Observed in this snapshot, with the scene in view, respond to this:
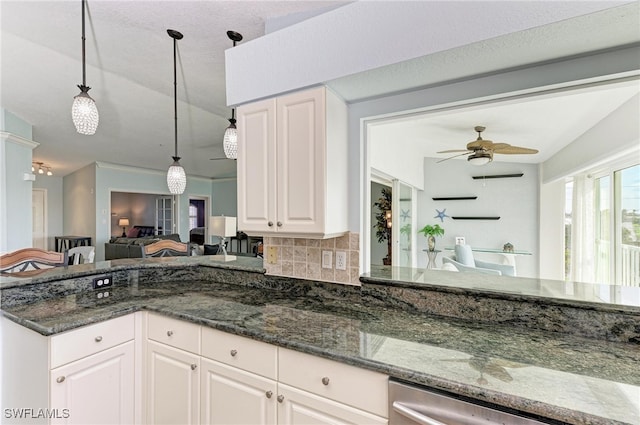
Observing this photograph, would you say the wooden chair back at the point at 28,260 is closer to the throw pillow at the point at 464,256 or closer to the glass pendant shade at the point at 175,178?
the glass pendant shade at the point at 175,178

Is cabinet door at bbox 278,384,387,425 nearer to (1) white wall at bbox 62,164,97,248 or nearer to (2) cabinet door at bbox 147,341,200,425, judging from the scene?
(2) cabinet door at bbox 147,341,200,425

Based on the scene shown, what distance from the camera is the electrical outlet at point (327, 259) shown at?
1.98 meters

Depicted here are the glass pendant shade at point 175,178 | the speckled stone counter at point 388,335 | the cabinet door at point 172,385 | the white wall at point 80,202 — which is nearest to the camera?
the speckled stone counter at point 388,335

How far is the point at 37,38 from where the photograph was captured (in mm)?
3062

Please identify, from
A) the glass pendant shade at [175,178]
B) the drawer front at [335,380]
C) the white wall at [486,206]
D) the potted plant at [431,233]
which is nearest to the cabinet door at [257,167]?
the drawer front at [335,380]

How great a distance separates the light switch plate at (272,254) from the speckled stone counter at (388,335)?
14 cm

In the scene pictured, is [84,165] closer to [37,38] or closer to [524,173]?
[37,38]

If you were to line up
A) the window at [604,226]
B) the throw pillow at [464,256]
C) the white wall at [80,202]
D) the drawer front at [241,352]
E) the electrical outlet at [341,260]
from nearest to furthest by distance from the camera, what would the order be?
1. the drawer front at [241,352]
2. the electrical outlet at [341,260]
3. the window at [604,226]
4. the throw pillow at [464,256]
5. the white wall at [80,202]

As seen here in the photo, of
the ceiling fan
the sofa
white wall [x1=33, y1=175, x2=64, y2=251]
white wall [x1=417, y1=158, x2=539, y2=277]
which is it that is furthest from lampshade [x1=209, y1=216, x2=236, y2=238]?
white wall [x1=33, y1=175, x2=64, y2=251]

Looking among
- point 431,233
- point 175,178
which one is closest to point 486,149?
point 431,233

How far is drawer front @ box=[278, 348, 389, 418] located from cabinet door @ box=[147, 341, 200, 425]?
0.60m

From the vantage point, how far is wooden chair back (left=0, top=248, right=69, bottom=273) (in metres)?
2.33

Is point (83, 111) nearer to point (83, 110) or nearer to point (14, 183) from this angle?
point (83, 110)

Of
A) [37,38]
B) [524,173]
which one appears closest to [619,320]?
[524,173]
